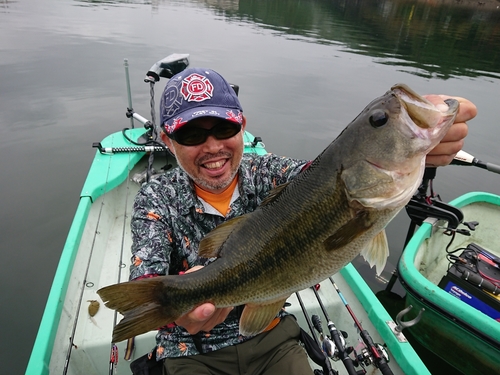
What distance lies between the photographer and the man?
86.4 inches

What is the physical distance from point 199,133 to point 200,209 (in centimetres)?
54

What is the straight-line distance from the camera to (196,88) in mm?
2268

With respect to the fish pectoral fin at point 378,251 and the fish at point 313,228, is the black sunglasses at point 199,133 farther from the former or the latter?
the fish pectoral fin at point 378,251

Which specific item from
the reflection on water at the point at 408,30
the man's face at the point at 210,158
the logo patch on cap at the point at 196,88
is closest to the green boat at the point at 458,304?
the man's face at the point at 210,158

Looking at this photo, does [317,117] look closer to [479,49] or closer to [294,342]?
[294,342]

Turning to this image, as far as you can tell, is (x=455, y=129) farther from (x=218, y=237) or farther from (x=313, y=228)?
(x=218, y=237)

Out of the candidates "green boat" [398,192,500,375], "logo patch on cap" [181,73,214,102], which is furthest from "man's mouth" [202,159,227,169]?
"green boat" [398,192,500,375]

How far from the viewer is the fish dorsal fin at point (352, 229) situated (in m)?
1.56

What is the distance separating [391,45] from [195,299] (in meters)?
28.8

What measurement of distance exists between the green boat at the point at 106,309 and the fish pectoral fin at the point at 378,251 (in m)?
1.24

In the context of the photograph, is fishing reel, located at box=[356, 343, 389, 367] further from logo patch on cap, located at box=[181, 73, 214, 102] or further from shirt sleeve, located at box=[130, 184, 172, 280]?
logo patch on cap, located at box=[181, 73, 214, 102]

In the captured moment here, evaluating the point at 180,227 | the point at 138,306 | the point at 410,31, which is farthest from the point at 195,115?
the point at 410,31

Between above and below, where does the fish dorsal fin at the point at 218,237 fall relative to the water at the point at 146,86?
above

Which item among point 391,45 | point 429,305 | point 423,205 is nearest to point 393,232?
point 423,205
